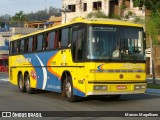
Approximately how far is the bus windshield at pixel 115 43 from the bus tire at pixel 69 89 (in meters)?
1.89

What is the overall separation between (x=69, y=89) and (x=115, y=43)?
272cm

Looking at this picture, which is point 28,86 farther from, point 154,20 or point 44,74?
point 154,20

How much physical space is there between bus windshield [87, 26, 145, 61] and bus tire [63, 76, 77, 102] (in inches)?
74.5

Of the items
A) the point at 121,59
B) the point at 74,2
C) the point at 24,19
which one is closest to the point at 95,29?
the point at 121,59

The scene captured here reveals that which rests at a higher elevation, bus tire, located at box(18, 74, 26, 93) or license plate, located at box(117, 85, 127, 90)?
license plate, located at box(117, 85, 127, 90)

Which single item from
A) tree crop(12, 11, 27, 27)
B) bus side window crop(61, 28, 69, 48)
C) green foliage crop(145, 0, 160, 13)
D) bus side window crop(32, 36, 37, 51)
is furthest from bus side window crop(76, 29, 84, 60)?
tree crop(12, 11, 27, 27)

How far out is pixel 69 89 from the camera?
1741 cm

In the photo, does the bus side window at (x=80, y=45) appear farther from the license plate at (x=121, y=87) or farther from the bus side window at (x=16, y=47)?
the bus side window at (x=16, y=47)

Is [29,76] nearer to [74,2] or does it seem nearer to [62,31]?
[62,31]

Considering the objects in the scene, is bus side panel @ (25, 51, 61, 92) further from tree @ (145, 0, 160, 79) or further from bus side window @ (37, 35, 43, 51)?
tree @ (145, 0, 160, 79)

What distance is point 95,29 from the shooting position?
1617cm

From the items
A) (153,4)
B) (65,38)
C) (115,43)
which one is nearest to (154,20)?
(153,4)

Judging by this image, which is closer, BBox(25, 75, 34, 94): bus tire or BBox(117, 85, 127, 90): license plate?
BBox(117, 85, 127, 90): license plate

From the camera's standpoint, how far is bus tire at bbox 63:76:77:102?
Result: 17.2 metres
